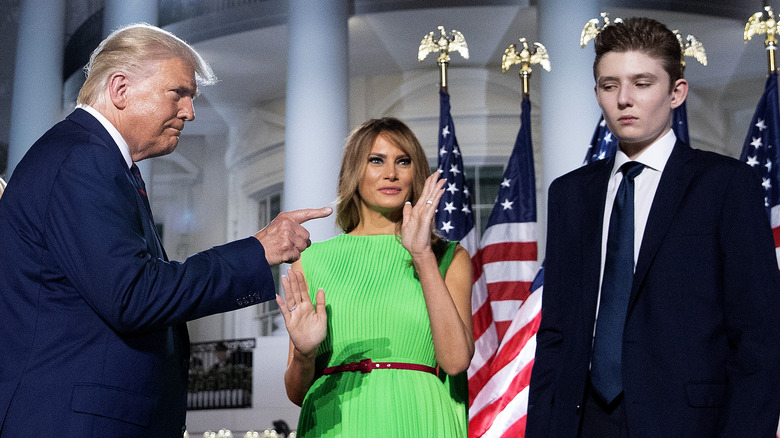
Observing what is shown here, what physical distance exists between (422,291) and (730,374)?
3.09ft

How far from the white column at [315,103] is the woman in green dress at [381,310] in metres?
4.04

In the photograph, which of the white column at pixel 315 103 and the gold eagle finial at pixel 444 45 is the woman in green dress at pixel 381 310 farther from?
the white column at pixel 315 103

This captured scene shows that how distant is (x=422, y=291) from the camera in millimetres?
2295

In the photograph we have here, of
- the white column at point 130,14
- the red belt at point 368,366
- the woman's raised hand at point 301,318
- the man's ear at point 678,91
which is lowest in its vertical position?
the red belt at point 368,366

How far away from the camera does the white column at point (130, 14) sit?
7.07 metres

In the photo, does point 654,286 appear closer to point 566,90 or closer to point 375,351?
point 375,351

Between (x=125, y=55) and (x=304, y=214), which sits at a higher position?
(x=125, y=55)

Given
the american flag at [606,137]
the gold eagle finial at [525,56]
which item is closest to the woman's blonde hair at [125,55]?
the american flag at [606,137]

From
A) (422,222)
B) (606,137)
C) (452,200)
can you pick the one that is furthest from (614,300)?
(452,200)

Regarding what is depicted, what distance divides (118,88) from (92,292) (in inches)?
19.0

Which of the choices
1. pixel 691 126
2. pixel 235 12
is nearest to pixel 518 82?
pixel 691 126

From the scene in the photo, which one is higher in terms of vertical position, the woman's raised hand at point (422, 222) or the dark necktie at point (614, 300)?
the woman's raised hand at point (422, 222)

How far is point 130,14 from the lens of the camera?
721cm

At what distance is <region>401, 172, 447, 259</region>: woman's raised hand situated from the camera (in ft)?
7.02
